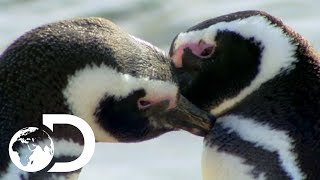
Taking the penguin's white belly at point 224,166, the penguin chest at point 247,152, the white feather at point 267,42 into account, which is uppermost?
the white feather at point 267,42

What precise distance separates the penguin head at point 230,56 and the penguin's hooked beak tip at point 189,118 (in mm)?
102

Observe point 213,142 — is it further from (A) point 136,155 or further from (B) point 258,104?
(A) point 136,155

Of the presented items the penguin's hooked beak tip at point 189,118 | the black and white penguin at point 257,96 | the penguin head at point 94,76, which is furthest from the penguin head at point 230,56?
the penguin head at point 94,76

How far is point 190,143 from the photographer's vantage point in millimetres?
5812

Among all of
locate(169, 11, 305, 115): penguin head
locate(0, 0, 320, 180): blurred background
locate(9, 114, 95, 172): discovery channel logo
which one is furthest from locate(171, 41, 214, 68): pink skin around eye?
locate(0, 0, 320, 180): blurred background

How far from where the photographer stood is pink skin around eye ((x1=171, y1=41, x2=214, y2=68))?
3.79 meters

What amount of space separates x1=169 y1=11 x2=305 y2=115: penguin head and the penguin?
0.30m

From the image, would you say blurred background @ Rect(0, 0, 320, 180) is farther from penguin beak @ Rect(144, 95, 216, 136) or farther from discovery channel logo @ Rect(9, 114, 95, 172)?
discovery channel logo @ Rect(9, 114, 95, 172)

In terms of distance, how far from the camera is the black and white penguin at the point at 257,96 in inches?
144

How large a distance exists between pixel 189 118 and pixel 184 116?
0.07ft

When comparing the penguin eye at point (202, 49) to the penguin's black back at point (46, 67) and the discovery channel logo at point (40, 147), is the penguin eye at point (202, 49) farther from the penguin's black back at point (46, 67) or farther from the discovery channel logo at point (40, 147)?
the discovery channel logo at point (40, 147)

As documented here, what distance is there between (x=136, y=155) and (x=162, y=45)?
973 mm

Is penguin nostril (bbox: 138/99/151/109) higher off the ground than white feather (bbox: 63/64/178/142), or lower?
lower

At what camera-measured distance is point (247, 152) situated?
3697 millimetres
